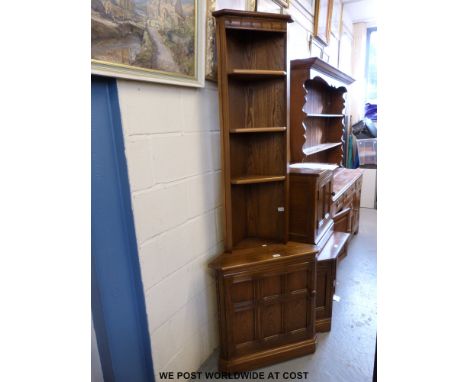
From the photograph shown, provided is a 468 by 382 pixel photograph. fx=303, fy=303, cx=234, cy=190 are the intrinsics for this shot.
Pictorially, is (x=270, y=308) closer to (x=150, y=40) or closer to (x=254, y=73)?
(x=254, y=73)

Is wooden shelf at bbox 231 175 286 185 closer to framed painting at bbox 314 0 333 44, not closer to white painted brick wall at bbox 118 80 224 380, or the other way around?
white painted brick wall at bbox 118 80 224 380

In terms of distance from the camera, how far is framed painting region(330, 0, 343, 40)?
3632mm

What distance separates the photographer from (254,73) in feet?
5.22

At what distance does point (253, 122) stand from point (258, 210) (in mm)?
559

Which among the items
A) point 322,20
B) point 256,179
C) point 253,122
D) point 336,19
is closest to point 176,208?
point 256,179

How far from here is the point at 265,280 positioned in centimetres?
169

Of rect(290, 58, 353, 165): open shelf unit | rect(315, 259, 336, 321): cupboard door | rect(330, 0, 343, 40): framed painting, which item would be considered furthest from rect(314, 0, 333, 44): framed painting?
rect(315, 259, 336, 321): cupboard door

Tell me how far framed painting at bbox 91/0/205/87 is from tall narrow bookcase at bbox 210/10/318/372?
176mm

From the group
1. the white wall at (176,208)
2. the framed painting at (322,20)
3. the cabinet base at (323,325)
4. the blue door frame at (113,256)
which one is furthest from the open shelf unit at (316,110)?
the blue door frame at (113,256)

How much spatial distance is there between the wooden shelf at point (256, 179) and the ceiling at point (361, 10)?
11.5 feet

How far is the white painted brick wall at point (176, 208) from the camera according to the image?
1.28 m

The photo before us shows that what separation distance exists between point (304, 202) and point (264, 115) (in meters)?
0.60

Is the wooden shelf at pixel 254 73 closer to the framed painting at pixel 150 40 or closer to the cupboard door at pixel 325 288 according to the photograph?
the framed painting at pixel 150 40
